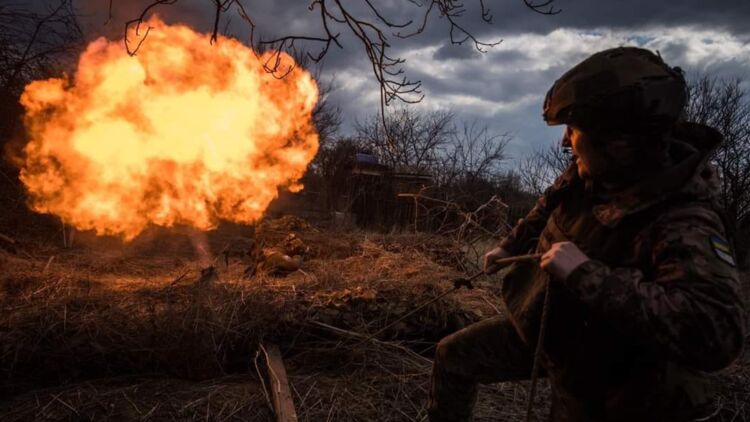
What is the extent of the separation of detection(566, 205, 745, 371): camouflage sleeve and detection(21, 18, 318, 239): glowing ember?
8.97 metres

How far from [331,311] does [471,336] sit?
2.43 metres

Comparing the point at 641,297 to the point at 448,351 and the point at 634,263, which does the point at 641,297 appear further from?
the point at 448,351

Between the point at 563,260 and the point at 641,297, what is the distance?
0.30 m

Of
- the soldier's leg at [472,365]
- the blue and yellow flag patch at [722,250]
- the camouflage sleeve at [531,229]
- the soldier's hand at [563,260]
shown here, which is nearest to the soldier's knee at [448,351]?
the soldier's leg at [472,365]

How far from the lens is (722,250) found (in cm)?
168

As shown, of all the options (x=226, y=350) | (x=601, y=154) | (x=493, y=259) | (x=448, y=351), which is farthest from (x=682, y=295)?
(x=226, y=350)

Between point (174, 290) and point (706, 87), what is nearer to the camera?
point (174, 290)

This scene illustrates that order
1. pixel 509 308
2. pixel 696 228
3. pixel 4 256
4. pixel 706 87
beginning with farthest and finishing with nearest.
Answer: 1. pixel 706 87
2. pixel 4 256
3. pixel 509 308
4. pixel 696 228

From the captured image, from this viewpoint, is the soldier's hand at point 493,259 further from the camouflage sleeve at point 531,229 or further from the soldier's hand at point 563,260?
the soldier's hand at point 563,260

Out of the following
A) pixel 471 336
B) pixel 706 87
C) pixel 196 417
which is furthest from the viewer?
pixel 706 87

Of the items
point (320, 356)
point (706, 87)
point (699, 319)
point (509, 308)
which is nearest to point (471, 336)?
point (509, 308)

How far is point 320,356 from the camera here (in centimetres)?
467

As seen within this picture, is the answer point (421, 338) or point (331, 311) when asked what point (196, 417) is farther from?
point (421, 338)

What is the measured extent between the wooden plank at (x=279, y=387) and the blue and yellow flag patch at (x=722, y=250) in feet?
9.62
